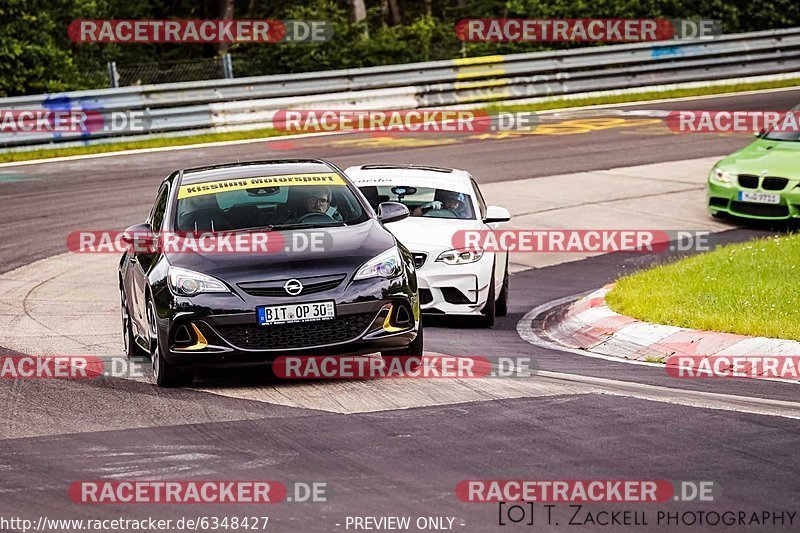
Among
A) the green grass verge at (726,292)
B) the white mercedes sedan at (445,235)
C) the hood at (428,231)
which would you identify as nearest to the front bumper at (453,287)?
the white mercedes sedan at (445,235)

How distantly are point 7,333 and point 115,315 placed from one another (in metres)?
1.51

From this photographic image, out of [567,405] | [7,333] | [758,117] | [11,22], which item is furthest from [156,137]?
[567,405]

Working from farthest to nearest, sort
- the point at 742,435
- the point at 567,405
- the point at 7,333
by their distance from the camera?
1. the point at 7,333
2. the point at 567,405
3. the point at 742,435

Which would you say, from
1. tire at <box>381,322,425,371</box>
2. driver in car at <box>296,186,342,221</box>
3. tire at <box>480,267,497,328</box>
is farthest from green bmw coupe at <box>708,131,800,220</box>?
tire at <box>381,322,425,371</box>

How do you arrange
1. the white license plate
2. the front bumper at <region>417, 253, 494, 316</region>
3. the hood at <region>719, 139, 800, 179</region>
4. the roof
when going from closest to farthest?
the roof < the front bumper at <region>417, 253, 494, 316</region> < the white license plate < the hood at <region>719, 139, 800, 179</region>

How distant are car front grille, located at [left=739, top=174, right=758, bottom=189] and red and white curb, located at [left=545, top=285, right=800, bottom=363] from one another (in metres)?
5.86

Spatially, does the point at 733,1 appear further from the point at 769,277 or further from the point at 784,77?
the point at 769,277

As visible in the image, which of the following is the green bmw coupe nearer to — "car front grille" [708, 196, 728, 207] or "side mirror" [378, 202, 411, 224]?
"car front grille" [708, 196, 728, 207]

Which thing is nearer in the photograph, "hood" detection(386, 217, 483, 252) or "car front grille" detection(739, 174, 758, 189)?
"hood" detection(386, 217, 483, 252)

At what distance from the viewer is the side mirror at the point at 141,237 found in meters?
9.95

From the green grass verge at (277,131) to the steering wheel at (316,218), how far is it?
15.0m

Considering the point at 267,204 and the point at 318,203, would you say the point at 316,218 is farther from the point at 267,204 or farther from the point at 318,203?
the point at 267,204

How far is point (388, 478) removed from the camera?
6.61 meters

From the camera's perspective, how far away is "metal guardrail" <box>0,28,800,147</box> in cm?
2509
